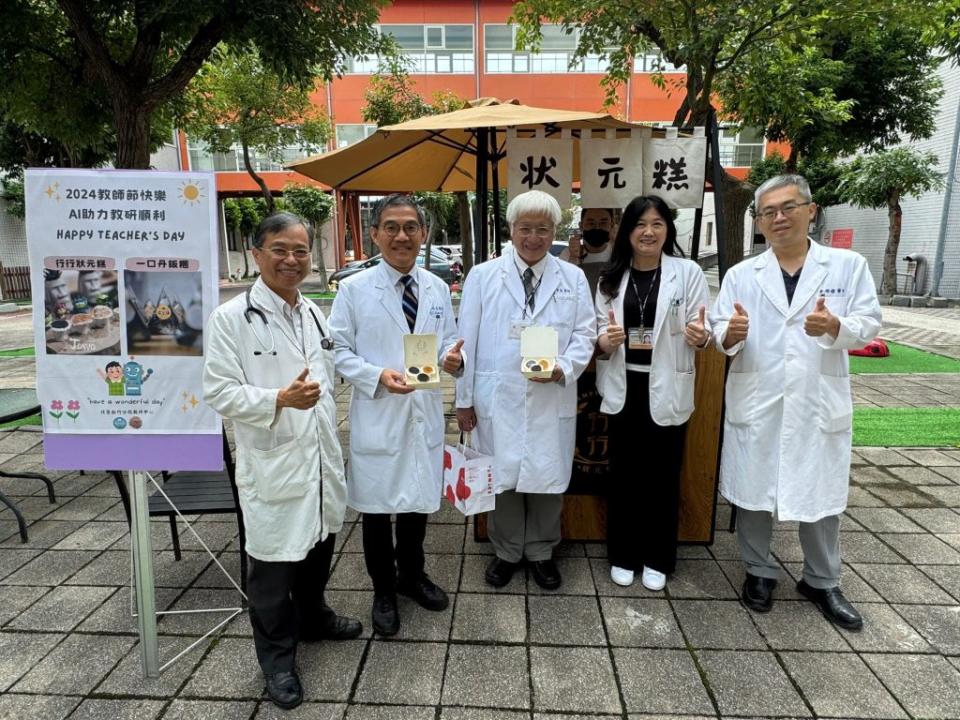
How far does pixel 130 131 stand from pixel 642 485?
4.85m

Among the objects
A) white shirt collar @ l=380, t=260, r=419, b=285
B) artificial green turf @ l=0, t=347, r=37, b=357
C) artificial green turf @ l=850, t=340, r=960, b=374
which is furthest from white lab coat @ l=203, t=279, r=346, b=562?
artificial green turf @ l=0, t=347, r=37, b=357

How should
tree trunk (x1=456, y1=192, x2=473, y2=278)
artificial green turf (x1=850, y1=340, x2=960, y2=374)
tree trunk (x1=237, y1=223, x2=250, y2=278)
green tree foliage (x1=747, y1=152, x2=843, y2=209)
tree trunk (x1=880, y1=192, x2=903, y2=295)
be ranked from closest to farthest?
artificial green turf (x1=850, y1=340, x2=960, y2=374), tree trunk (x1=456, y1=192, x2=473, y2=278), tree trunk (x1=880, y1=192, x2=903, y2=295), green tree foliage (x1=747, y1=152, x2=843, y2=209), tree trunk (x1=237, y1=223, x2=250, y2=278)

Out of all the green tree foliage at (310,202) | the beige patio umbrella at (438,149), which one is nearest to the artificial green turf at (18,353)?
→ the beige patio umbrella at (438,149)

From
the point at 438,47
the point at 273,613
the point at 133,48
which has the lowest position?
the point at 273,613

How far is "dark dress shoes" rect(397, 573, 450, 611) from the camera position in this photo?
283 centimetres

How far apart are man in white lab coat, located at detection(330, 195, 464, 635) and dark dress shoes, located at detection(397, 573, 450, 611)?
174 millimetres

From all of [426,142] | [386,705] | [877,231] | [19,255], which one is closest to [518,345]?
[386,705]

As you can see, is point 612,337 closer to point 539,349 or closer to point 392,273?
point 539,349

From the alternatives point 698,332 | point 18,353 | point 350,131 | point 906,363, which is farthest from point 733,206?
point 350,131

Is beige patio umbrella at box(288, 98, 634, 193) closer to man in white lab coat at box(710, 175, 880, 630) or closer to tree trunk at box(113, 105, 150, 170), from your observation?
man in white lab coat at box(710, 175, 880, 630)

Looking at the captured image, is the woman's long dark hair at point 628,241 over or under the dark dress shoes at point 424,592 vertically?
over

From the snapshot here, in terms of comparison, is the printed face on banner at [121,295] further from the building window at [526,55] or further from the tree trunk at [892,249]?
the building window at [526,55]

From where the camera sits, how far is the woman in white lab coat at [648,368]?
279cm

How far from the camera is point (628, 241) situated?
2877 mm
